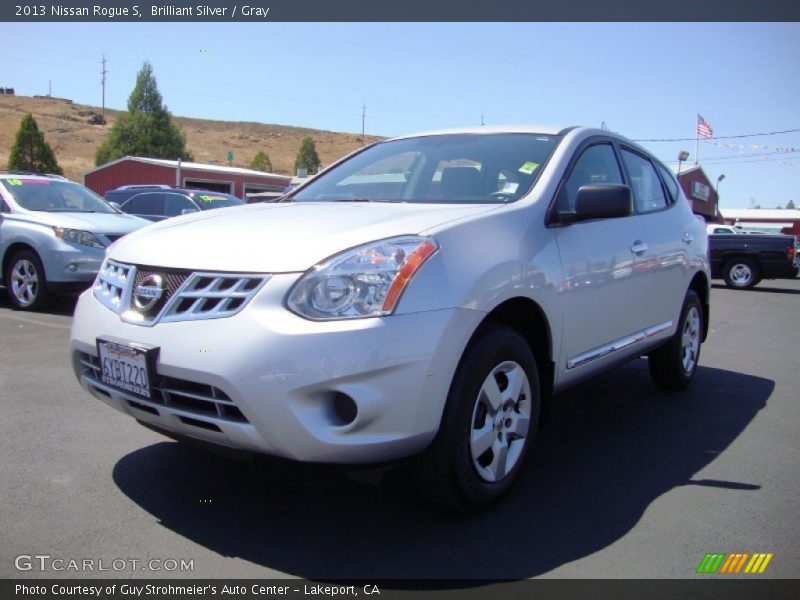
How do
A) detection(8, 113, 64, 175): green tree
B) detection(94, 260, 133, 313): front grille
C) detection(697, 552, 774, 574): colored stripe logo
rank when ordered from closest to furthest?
1. detection(697, 552, 774, 574): colored stripe logo
2. detection(94, 260, 133, 313): front grille
3. detection(8, 113, 64, 175): green tree

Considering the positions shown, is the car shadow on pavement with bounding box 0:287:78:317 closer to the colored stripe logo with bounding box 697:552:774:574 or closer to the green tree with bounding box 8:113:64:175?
the colored stripe logo with bounding box 697:552:774:574

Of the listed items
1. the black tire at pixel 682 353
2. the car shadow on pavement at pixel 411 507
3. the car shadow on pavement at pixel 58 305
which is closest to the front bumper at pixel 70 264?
the car shadow on pavement at pixel 58 305

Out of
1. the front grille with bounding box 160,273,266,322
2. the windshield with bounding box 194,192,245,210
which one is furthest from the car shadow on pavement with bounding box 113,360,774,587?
the windshield with bounding box 194,192,245,210

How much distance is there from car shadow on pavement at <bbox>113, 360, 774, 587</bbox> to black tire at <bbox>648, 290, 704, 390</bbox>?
87 cm

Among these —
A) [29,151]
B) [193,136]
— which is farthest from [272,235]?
[193,136]

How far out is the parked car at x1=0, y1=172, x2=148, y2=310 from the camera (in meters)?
7.68

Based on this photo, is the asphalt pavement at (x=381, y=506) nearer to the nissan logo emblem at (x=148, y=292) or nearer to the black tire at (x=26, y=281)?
the nissan logo emblem at (x=148, y=292)

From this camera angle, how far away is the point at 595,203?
11.3 feet

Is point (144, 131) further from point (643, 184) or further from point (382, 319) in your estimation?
point (382, 319)

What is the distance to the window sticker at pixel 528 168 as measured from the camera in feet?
12.1

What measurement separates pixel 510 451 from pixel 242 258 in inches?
56.9

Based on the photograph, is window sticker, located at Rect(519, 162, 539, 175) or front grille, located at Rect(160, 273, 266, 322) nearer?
front grille, located at Rect(160, 273, 266, 322)

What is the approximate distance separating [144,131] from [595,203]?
5893cm

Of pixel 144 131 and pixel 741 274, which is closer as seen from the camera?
pixel 741 274
